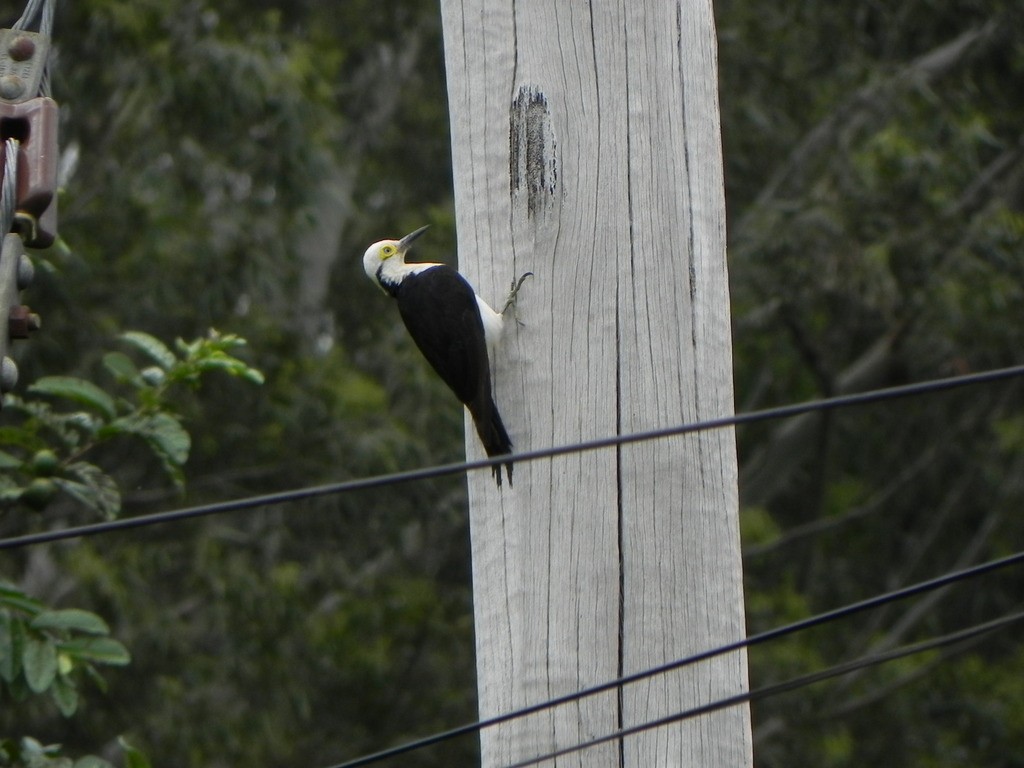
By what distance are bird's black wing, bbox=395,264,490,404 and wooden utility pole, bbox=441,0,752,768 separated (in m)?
0.22

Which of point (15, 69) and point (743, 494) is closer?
point (15, 69)

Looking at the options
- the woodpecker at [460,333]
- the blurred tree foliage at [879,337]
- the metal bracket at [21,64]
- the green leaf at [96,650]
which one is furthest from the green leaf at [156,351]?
the blurred tree foliage at [879,337]

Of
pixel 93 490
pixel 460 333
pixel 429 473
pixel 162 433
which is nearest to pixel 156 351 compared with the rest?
pixel 162 433

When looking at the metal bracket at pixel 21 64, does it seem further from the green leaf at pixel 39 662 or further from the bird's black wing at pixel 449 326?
the green leaf at pixel 39 662

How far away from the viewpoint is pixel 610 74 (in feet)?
9.59

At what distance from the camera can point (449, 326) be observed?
374cm

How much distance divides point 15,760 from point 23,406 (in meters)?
0.96

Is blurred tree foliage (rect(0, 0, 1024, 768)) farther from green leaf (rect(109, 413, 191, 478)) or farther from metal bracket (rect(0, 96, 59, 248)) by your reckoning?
metal bracket (rect(0, 96, 59, 248))

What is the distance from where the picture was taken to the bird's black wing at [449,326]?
328 centimetres

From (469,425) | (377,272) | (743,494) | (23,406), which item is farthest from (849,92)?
(469,425)

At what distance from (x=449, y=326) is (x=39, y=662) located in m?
1.46

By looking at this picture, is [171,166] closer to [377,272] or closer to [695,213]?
[377,272]

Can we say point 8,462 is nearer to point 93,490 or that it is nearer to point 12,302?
point 93,490

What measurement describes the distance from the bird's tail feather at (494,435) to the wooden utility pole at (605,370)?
2 centimetres
